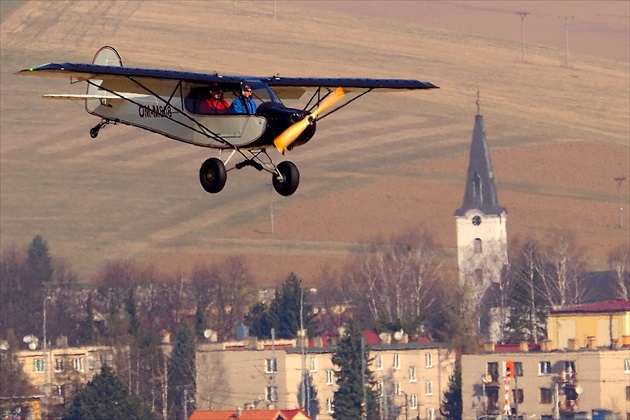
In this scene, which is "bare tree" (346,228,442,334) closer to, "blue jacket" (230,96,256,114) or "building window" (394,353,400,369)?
"building window" (394,353,400,369)

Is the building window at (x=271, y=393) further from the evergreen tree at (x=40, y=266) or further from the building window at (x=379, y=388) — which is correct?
the evergreen tree at (x=40, y=266)

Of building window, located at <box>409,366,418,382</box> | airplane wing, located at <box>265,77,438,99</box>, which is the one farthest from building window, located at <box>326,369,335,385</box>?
airplane wing, located at <box>265,77,438,99</box>

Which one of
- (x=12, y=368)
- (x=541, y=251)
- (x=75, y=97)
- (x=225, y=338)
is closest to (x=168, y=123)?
(x=75, y=97)

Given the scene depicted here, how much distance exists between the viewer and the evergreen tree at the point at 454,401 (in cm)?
11469

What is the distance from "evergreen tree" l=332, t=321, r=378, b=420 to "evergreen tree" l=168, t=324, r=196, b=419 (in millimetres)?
9826

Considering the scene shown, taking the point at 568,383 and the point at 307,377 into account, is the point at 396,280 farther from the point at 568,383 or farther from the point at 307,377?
the point at 568,383

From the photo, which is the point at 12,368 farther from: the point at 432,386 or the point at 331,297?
the point at 331,297

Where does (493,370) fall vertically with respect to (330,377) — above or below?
above

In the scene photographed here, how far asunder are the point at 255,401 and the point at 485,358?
1336cm

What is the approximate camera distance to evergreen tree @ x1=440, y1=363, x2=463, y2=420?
376 feet

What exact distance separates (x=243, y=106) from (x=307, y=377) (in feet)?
261

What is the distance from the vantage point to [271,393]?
369ft

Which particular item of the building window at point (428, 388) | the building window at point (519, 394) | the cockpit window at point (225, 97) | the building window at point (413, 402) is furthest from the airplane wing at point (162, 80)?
the building window at point (428, 388)

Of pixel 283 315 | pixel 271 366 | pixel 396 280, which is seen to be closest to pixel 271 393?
pixel 271 366
